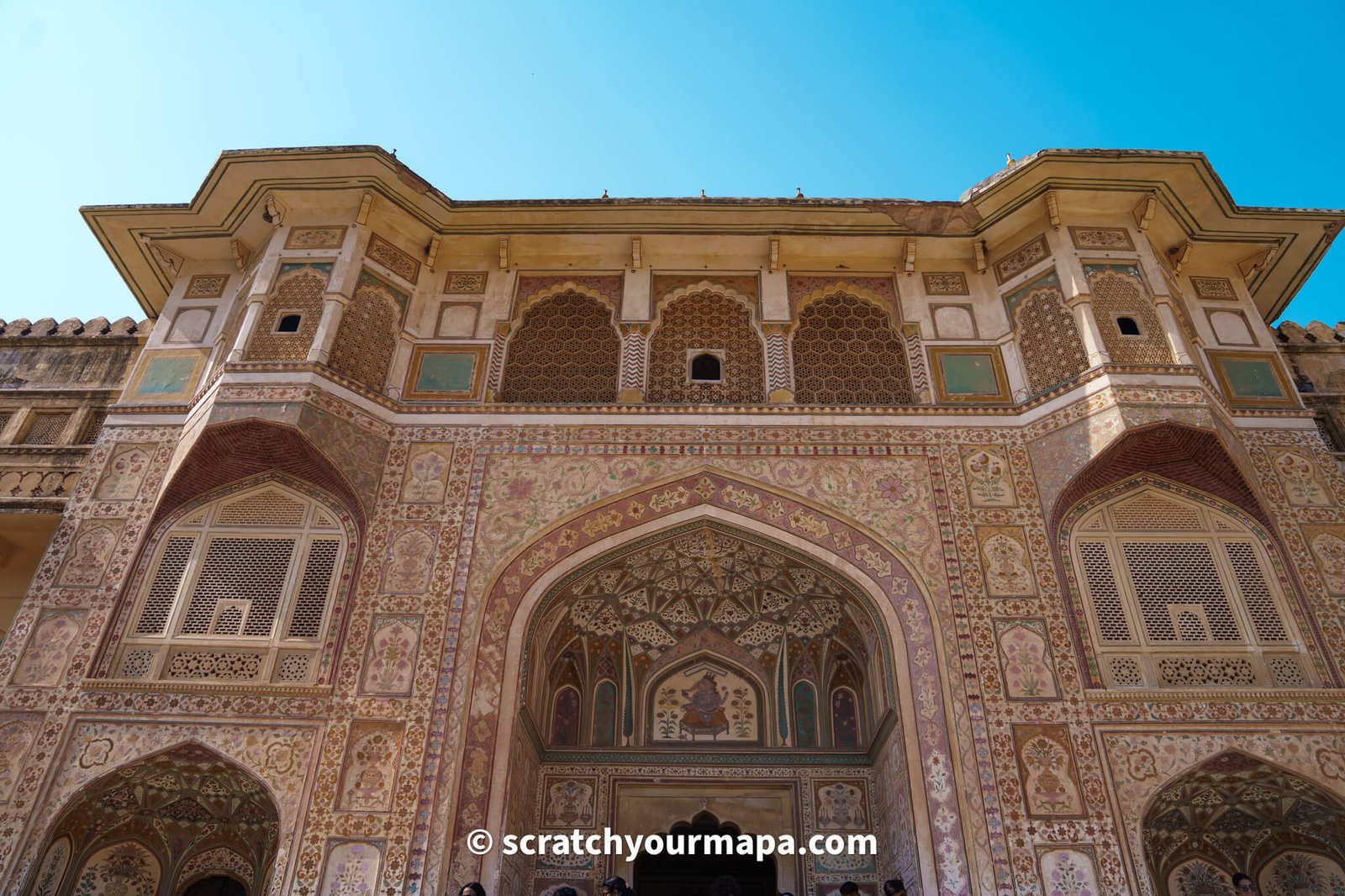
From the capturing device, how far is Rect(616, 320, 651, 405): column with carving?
373 inches

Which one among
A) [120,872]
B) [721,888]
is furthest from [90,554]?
[721,888]

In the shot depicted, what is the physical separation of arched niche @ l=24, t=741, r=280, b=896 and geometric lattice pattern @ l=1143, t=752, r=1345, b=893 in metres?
6.38

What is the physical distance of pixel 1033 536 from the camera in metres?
8.36

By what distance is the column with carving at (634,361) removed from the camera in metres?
9.47

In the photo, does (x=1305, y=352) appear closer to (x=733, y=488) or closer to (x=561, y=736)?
(x=733, y=488)

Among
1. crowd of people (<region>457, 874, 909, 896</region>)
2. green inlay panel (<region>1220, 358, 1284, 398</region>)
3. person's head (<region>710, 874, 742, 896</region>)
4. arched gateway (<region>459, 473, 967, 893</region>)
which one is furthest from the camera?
green inlay panel (<region>1220, 358, 1284, 398</region>)

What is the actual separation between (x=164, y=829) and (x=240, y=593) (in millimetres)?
1829

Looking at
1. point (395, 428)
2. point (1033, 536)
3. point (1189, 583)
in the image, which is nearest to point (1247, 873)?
point (1189, 583)

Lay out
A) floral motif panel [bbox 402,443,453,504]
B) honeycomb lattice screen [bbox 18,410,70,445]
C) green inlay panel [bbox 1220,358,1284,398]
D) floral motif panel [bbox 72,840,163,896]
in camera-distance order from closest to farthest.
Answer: floral motif panel [bbox 72,840,163,896], floral motif panel [bbox 402,443,453,504], green inlay panel [bbox 1220,358,1284,398], honeycomb lattice screen [bbox 18,410,70,445]

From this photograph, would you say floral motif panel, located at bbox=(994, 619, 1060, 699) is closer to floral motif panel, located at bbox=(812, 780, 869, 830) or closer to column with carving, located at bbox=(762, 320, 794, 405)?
floral motif panel, located at bbox=(812, 780, 869, 830)

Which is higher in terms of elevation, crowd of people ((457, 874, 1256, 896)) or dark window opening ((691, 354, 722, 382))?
→ dark window opening ((691, 354, 722, 382))

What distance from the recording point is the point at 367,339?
942cm

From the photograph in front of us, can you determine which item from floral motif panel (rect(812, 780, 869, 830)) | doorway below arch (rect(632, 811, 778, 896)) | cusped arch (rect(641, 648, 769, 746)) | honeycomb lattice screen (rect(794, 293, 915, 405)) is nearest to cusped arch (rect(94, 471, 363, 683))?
cusped arch (rect(641, 648, 769, 746))

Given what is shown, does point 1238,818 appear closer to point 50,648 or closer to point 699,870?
point 699,870
